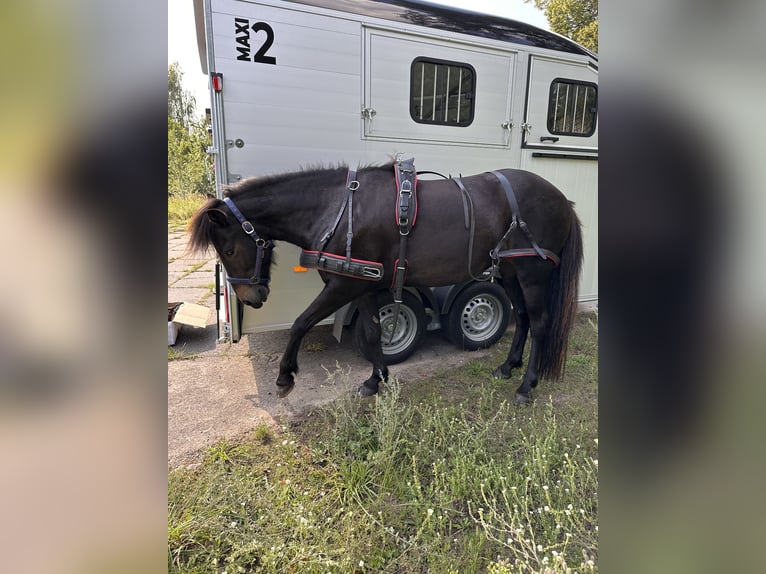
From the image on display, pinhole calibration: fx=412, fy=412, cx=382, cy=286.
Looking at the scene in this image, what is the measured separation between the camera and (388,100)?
12.0 ft

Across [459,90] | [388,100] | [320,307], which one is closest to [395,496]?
[320,307]

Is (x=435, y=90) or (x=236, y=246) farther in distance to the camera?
(x=435, y=90)

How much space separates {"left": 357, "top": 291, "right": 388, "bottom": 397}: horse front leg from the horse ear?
1.26 metres

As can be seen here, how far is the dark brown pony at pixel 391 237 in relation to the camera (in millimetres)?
3010

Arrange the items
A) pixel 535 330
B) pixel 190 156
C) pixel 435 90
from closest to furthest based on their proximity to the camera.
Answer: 1. pixel 535 330
2. pixel 435 90
3. pixel 190 156

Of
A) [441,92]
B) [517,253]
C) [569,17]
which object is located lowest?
[517,253]

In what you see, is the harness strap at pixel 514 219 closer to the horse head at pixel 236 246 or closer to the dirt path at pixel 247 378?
the dirt path at pixel 247 378

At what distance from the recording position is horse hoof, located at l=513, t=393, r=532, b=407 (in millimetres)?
3434

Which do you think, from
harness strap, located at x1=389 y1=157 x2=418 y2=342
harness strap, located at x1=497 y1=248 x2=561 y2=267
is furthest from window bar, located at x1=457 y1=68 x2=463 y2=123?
harness strap, located at x1=497 y1=248 x2=561 y2=267

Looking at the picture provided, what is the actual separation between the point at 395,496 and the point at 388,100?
3.14m

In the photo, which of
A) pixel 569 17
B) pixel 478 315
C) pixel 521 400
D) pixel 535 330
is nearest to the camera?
pixel 521 400

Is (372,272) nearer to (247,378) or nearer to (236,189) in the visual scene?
(236,189)
